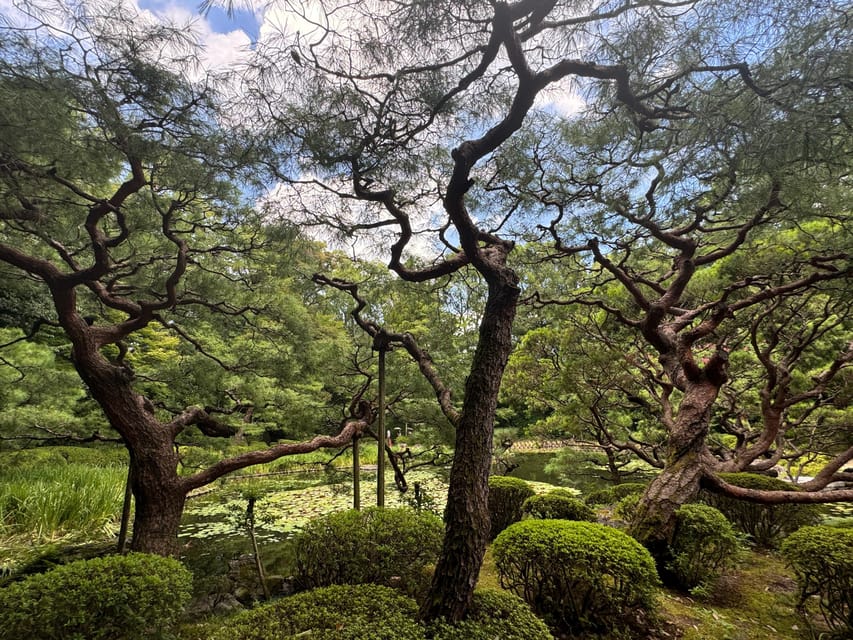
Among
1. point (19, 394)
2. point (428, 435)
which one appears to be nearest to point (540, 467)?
point (428, 435)

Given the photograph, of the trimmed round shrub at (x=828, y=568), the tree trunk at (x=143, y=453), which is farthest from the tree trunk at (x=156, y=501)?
the trimmed round shrub at (x=828, y=568)

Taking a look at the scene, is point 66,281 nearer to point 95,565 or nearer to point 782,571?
point 95,565

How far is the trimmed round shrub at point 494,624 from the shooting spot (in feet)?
5.40

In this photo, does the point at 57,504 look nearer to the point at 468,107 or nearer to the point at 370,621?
the point at 370,621

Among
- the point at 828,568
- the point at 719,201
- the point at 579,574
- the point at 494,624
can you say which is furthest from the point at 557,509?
the point at 719,201

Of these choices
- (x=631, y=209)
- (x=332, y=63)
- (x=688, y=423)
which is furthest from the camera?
(x=631, y=209)

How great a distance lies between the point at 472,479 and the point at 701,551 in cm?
226

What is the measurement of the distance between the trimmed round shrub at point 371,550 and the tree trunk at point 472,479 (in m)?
0.67

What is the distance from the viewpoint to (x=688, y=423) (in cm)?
340

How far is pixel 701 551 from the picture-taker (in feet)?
9.27

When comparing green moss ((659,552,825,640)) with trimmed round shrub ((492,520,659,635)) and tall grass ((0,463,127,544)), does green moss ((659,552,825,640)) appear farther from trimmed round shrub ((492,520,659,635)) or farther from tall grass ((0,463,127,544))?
tall grass ((0,463,127,544))

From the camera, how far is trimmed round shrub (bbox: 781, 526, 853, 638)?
2.08m

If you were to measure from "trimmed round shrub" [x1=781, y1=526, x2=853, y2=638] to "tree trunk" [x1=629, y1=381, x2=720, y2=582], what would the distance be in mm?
768

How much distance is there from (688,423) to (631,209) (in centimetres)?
208
